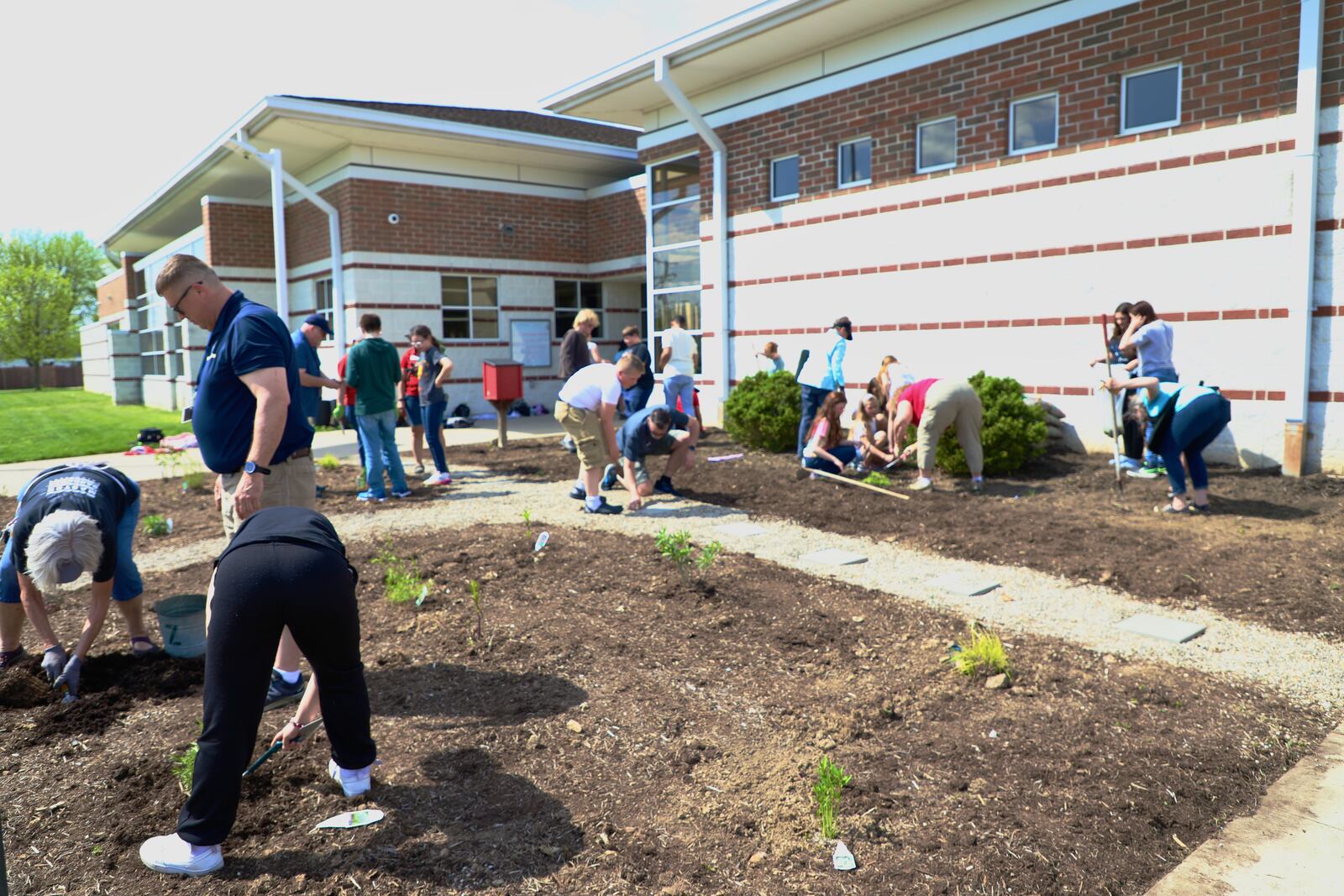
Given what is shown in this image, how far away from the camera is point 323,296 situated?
1888 centimetres

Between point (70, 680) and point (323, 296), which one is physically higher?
point (323, 296)

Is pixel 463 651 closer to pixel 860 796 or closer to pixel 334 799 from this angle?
pixel 334 799

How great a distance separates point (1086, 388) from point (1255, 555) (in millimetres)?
4360

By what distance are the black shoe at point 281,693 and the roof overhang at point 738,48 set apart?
1049cm

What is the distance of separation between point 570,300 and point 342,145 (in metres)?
5.70

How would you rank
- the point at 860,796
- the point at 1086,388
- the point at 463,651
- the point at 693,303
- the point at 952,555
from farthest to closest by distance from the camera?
1. the point at 693,303
2. the point at 1086,388
3. the point at 952,555
4. the point at 463,651
5. the point at 860,796

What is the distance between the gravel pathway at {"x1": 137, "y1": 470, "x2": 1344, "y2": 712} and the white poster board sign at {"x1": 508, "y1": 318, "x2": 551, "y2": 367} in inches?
392

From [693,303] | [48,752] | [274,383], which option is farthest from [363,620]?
[693,303]

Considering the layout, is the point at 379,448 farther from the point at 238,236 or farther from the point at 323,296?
the point at 238,236

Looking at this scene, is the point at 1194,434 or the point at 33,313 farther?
the point at 33,313

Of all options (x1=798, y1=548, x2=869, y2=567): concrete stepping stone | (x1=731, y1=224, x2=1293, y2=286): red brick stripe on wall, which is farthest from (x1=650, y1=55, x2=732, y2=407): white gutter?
(x1=798, y1=548, x2=869, y2=567): concrete stepping stone

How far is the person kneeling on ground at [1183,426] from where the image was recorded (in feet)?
23.6

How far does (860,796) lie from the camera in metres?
3.31

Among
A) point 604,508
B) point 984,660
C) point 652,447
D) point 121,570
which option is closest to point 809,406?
point 652,447
